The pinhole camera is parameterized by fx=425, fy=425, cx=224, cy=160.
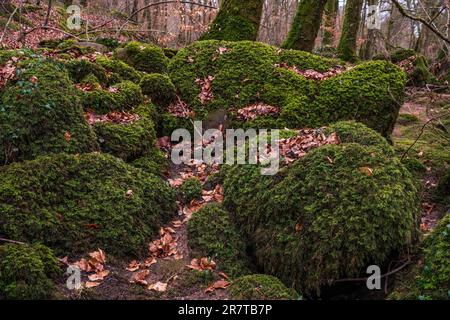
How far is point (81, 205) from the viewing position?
478 cm

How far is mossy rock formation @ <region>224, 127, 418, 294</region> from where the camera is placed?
4211 millimetres

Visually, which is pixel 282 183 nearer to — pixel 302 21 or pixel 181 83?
pixel 181 83

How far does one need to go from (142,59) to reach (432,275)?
6.88 m

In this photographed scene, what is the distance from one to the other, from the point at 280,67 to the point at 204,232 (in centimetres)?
434

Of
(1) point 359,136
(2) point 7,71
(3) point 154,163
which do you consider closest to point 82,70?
(2) point 7,71

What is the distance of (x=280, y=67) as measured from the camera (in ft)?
26.7

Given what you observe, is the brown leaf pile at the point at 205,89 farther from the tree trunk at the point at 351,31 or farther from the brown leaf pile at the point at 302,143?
the tree trunk at the point at 351,31

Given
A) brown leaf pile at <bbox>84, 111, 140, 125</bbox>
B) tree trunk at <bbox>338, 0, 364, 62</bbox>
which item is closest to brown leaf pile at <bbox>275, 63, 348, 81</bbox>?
brown leaf pile at <bbox>84, 111, 140, 125</bbox>

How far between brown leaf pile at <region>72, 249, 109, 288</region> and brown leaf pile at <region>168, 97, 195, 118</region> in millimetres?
3705

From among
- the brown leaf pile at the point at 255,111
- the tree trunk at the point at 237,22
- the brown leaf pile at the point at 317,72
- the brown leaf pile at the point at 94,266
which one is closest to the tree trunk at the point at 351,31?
the tree trunk at the point at 237,22

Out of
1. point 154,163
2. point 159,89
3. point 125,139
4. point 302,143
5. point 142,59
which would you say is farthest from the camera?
point 142,59

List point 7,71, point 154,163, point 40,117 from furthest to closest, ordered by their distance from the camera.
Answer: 1. point 154,163
2. point 7,71
3. point 40,117

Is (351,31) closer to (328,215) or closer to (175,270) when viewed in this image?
(328,215)
